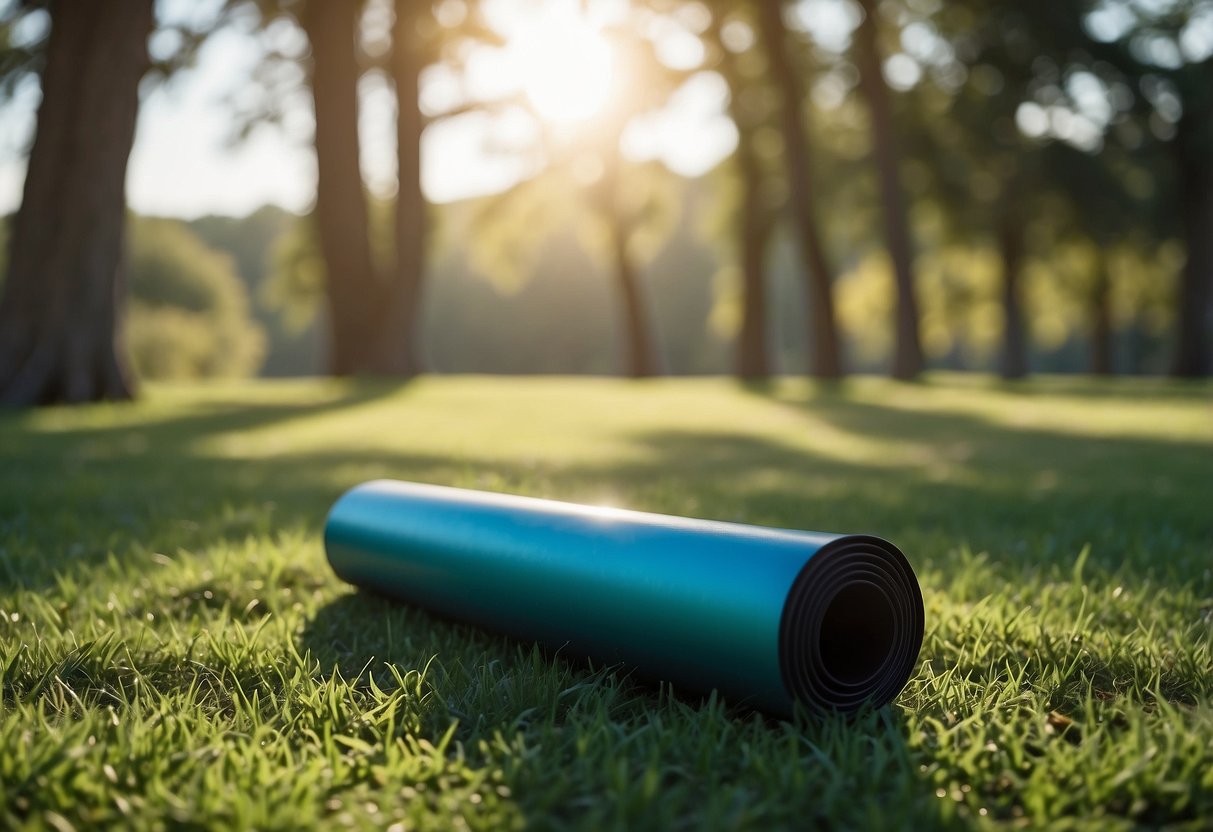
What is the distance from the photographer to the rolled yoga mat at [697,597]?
219 centimetres

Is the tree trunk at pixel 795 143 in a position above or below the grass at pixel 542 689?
above

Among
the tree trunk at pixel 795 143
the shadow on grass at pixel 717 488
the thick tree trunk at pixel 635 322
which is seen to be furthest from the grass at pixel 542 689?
the thick tree trunk at pixel 635 322

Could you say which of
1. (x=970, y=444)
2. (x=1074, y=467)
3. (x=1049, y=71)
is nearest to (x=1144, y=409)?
(x=970, y=444)

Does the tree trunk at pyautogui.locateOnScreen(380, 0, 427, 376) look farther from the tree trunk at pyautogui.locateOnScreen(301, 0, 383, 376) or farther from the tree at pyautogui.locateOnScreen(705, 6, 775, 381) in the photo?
the tree at pyautogui.locateOnScreen(705, 6, 775, 381)

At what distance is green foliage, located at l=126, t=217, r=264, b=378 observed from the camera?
144 ft

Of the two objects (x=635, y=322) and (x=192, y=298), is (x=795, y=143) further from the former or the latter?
(x=192, y=298)

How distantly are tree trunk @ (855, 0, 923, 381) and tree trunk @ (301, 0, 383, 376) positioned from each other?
442 inches

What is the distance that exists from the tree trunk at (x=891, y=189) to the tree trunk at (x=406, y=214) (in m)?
10.0

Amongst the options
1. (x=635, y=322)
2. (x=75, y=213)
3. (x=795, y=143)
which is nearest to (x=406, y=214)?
(x=75, y=213)

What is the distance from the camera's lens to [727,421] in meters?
12.4

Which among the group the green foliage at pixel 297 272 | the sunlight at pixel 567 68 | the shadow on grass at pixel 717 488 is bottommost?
the shadow on grass at pixel 717 488

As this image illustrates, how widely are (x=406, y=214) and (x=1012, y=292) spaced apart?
19469 millimetres

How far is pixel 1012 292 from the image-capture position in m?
28.2

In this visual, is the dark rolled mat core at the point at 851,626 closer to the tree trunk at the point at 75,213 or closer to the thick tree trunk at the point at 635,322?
the tree trunk at the point at 75,213
